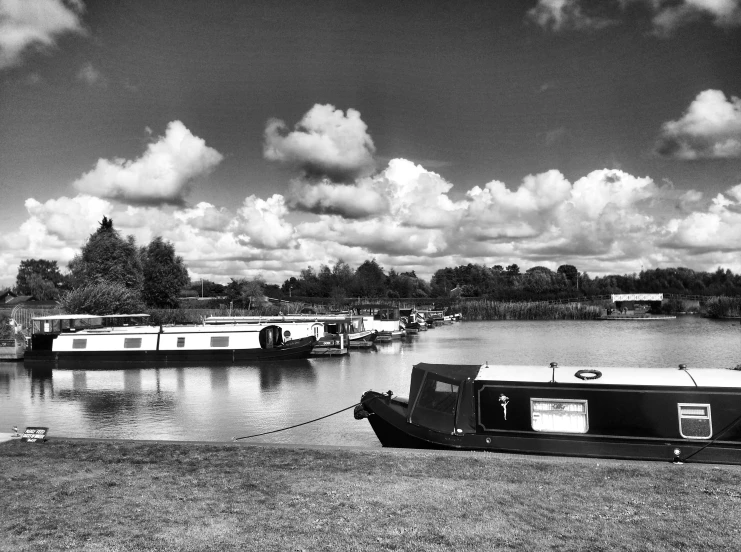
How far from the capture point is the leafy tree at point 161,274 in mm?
95438

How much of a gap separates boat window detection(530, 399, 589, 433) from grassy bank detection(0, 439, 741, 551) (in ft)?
5.08

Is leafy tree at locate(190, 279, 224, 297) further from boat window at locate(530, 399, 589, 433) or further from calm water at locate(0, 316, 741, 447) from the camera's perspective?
boat window at locate(530, 399, 589, 433)

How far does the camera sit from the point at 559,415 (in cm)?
1364

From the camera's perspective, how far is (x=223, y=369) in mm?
42938

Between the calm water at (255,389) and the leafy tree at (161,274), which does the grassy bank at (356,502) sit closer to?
the calm water at (255,389)

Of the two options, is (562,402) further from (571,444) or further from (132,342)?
(132,342)

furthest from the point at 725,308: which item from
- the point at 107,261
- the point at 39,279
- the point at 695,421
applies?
the point at 39,279

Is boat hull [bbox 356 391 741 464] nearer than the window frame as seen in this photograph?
Yes

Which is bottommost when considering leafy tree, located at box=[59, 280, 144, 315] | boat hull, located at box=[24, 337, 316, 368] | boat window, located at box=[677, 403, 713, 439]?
boat hull, located at box=[24, 337, 316, 368]

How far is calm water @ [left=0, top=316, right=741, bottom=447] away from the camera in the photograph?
917 inches

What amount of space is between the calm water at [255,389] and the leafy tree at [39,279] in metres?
116

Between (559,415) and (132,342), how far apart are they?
39.4 meters

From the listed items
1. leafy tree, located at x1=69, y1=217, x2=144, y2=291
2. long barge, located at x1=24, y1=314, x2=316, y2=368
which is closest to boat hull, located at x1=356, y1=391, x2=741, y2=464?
long barge, located at x1=24, y1=314, x2=316, y2=368

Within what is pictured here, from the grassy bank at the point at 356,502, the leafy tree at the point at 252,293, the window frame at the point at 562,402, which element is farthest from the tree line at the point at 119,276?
the window frame at the point at 562,402
